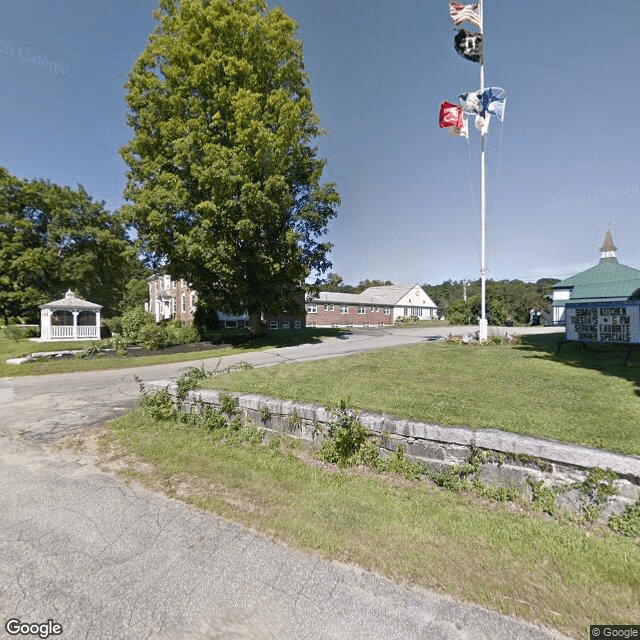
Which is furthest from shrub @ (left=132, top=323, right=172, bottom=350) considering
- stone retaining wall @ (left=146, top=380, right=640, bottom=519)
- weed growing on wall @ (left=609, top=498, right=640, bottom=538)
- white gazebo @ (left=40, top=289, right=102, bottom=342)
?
weed growing on wall @ (left=609, top=498, right=640, bottom=538)

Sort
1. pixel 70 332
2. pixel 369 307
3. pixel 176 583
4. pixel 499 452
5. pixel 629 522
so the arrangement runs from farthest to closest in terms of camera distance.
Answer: pixel 369 307
pixel 70 332
pixel 499 452
pixel 629 522
pixel 176 583

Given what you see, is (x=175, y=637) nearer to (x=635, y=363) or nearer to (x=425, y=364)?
(x=425, y=364)

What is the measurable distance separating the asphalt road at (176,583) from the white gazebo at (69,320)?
86.2ft

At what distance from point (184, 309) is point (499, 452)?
38.2 metres

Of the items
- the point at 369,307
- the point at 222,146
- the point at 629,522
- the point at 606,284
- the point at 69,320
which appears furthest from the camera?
the point at 369,307

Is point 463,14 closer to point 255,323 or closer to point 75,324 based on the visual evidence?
point 255,323

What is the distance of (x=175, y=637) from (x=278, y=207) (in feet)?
53.1

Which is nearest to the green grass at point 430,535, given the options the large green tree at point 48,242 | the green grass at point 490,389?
the green grass at point 490,389

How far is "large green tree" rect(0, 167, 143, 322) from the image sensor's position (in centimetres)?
2939

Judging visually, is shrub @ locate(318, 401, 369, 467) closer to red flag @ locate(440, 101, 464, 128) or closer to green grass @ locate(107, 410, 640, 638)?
green grass @ locate(107, 410, 640, 638)

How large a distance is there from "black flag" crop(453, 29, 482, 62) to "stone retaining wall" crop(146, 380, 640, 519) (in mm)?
15937

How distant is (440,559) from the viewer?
2.95 meters

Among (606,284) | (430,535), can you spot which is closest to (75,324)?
(430,535)

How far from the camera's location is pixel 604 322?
29.8ft
